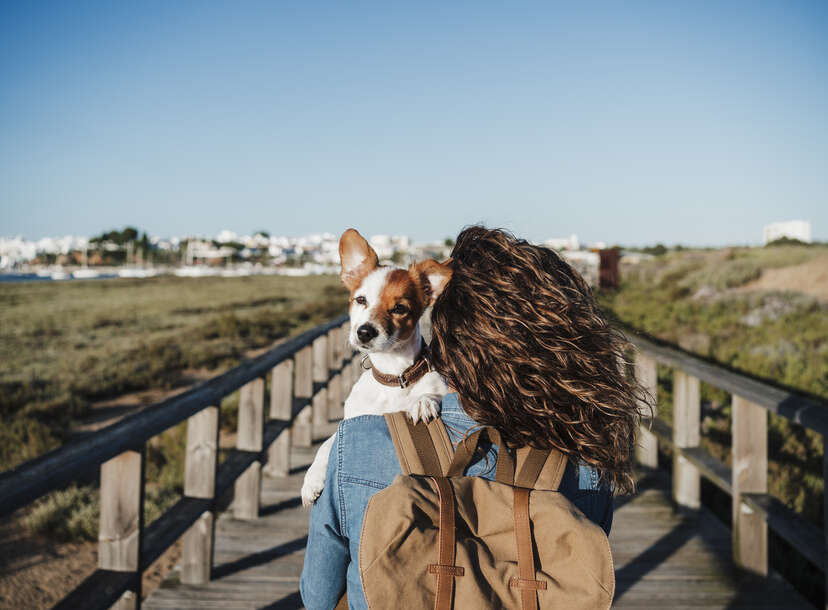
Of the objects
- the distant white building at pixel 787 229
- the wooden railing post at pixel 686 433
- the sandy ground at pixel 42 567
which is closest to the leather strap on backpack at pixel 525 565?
the wooden railing post at pixel 686 433

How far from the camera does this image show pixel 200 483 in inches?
113

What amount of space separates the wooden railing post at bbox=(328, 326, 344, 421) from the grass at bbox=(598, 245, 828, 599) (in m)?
2.97

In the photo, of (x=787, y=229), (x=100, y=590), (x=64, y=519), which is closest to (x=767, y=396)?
(x=100, y=590)

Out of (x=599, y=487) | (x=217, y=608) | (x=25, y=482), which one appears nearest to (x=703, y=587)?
(x=599, y=487)

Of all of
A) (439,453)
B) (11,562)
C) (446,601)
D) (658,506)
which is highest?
(439,453)

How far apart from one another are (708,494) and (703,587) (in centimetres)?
249

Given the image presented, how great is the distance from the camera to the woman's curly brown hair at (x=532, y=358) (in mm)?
1233

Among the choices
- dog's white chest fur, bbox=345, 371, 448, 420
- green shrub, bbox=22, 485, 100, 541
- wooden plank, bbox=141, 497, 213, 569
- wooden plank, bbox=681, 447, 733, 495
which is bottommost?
green shrub, bbox=22, 485, 100, 541

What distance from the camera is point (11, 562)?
4.34 metres

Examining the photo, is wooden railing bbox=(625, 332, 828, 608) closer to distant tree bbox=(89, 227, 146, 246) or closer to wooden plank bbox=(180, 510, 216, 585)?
wooden plank bbox=(180, 510, 216, 585)

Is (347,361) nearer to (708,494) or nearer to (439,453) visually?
(708,494)

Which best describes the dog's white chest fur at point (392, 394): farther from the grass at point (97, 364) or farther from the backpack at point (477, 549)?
the grass at point (97, 364)

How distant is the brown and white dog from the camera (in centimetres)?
199

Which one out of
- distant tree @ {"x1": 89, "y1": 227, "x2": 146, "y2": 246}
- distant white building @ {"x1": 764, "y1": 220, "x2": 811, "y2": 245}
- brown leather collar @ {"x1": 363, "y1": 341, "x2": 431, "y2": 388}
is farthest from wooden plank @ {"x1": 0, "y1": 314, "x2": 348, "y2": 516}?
distant tree @ {"x1": 89, "y1": 227, "x2": 146, "y2": 246}
